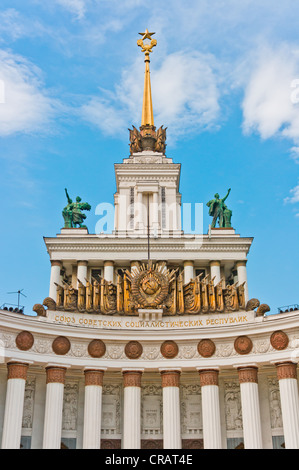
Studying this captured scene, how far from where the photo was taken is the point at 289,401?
30.7m

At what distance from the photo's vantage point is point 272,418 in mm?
32844

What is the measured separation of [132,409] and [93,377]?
2.79 meters

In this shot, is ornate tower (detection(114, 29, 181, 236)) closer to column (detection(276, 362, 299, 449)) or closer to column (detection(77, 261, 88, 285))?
column (detection(77, 261, 88, 285))

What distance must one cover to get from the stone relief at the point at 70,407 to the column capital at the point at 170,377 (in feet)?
17.4

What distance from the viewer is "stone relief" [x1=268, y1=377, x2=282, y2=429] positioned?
32.6 m

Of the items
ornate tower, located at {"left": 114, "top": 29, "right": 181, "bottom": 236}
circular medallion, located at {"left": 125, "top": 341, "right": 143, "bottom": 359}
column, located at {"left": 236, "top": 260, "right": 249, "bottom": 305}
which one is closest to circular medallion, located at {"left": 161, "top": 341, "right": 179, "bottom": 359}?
circular medallion, located at {"left": 125, "top": 341, "right": 143, "bottom": 359}

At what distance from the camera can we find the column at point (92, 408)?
31.6 m

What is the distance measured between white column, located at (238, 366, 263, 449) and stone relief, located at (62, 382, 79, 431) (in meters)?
9.57

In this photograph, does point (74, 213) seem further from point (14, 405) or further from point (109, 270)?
point (14, 405)

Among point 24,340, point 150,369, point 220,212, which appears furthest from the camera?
point 220,212

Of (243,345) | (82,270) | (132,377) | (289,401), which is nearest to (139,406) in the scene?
(132,377)
